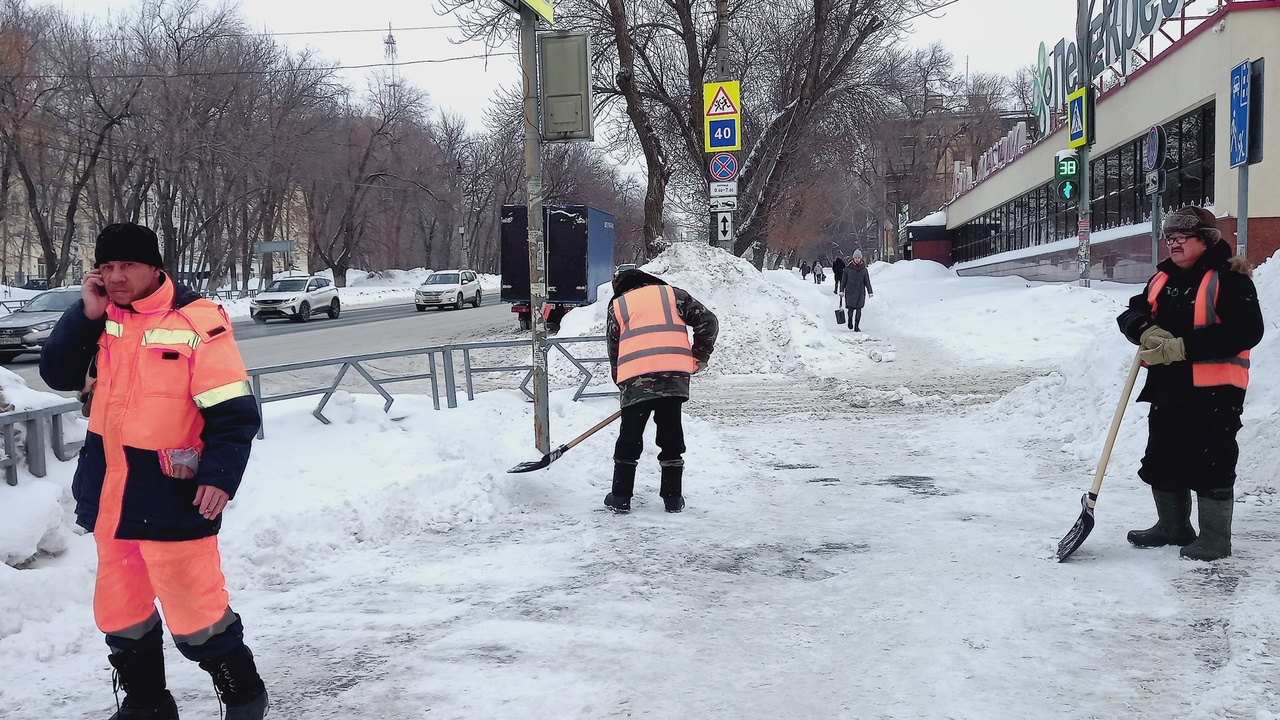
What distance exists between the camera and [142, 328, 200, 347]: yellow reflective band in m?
2.96

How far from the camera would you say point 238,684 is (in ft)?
10.2

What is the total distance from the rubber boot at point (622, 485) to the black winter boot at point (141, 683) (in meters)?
3.43

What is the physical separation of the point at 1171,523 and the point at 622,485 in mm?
3101

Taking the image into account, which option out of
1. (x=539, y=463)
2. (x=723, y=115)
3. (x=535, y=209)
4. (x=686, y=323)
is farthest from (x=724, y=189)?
(x=539, y=463)

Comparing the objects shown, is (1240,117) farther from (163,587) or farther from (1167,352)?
(163,587)

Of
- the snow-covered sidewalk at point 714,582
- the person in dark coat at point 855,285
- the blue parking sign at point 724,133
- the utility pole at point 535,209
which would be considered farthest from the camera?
the person in dark coat at point 855,285

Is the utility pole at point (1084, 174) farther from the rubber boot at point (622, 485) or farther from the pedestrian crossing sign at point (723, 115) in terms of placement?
the rubber boot at point (622, 485)

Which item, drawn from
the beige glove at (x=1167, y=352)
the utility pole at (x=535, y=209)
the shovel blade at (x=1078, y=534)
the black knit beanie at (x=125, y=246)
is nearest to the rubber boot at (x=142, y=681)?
the black knit beanie at (x=125, y=246)

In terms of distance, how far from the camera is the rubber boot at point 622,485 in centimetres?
634

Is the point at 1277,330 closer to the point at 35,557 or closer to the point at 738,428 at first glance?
the point at 738,428

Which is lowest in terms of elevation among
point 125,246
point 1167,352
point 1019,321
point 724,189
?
point 1019,321

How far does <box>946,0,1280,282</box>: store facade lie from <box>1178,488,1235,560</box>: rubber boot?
8.47 m

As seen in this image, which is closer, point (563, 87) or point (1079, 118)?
point (563, 87)

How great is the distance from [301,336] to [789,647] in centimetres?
2135
